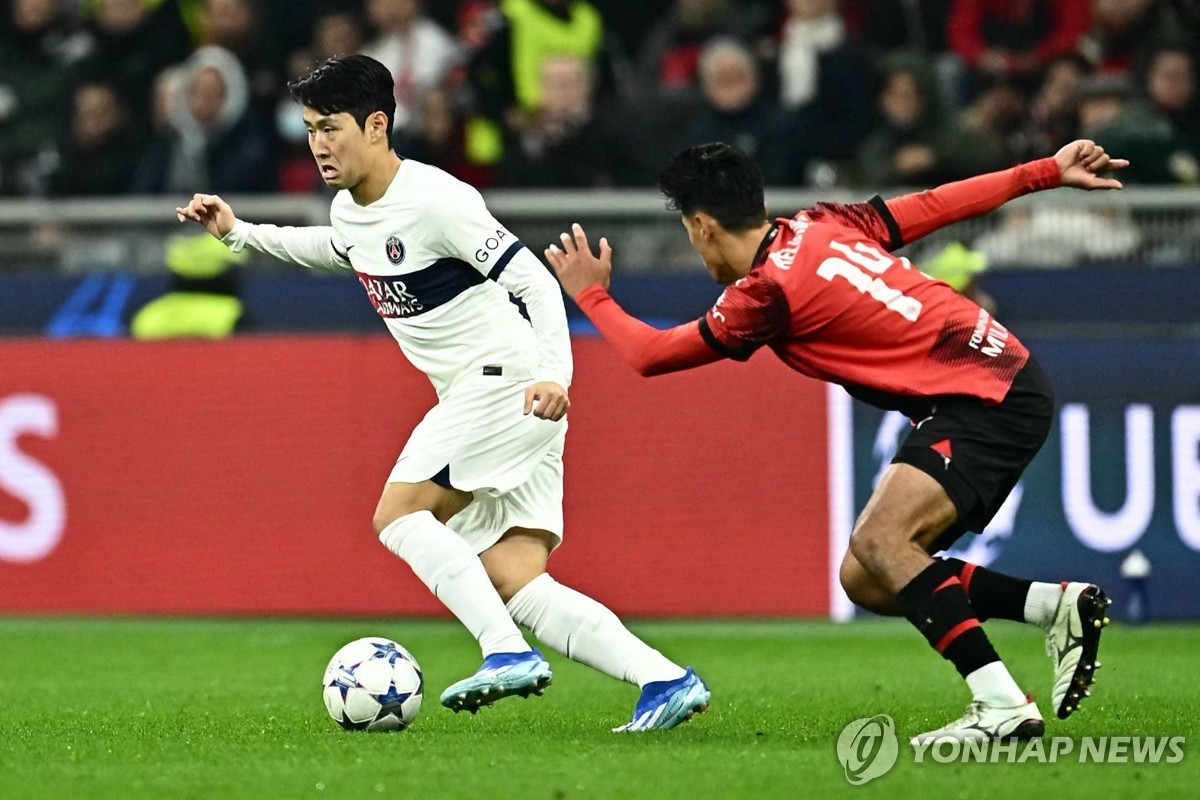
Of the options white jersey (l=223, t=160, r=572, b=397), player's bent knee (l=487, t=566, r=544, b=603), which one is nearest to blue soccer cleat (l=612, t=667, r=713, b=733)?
player's bent knee (l=487, t=566, r=544, b=603)

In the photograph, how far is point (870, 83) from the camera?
1252cm

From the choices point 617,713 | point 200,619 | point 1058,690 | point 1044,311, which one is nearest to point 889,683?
point 617,713

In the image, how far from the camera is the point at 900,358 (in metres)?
5.96

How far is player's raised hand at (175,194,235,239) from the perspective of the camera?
670cm

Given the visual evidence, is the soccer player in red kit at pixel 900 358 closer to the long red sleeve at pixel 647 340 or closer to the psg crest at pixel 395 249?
the long red sleeve at pixel 647 340

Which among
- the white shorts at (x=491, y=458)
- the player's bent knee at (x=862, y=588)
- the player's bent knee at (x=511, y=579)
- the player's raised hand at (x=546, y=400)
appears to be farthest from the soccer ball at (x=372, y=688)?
the player's bent knee at (x=862, y=588)

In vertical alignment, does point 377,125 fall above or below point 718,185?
above

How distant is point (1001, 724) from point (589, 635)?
1.28 meters

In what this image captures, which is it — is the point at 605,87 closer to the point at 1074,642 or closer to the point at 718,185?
the point at 718,185

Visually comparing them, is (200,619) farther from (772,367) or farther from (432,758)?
(432,758)

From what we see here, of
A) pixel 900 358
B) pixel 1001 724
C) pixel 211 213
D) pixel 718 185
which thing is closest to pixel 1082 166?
pixel 900 358

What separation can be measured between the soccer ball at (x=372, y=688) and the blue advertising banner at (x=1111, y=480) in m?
4.39

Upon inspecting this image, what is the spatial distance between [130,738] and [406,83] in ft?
24.7

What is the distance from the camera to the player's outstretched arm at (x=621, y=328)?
5.95 m
